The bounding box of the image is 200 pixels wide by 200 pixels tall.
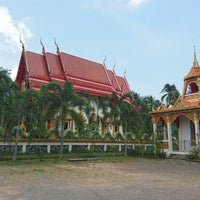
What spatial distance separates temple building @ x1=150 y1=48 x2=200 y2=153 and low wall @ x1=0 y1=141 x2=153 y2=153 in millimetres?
4142

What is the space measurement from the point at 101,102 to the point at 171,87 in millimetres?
14134

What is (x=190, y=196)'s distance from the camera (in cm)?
571

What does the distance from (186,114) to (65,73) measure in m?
13.1

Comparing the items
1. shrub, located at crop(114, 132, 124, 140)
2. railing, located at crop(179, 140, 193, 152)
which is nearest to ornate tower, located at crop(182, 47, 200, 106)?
railing, located at crop(179, 140, 193, 152)

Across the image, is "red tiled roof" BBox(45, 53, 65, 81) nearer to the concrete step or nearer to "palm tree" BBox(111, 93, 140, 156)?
"palm tree" BBox(111, 93, 140, 156)

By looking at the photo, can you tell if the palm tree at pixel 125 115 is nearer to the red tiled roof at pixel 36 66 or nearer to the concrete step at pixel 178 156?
the concrete step at pixel 178 156

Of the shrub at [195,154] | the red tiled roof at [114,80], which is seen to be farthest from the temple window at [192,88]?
the red tiled roof at [114,80]

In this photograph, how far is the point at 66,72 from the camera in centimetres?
2622

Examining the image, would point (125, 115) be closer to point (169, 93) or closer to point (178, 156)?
point (178, 156)

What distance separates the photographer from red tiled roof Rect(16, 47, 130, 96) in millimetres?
24000

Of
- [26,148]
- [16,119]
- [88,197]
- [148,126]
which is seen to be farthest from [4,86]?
[148,126]

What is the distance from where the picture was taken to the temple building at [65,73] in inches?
937

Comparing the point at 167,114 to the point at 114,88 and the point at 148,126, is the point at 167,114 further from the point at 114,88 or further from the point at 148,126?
the point at 114,88

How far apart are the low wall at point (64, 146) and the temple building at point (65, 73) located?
260cm
